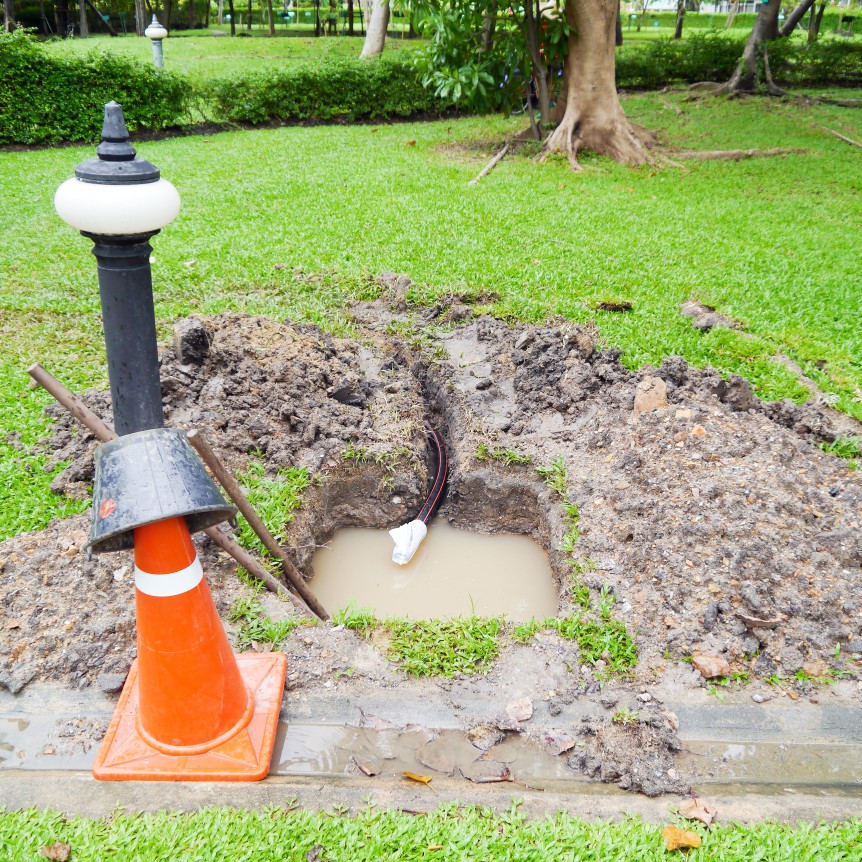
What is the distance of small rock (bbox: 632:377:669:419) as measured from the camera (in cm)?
426

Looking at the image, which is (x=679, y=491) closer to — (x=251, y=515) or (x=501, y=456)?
(x=501, y=456)

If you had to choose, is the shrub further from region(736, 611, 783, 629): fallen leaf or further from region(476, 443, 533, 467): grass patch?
region(736, 611, 783, 629): fallen leaf

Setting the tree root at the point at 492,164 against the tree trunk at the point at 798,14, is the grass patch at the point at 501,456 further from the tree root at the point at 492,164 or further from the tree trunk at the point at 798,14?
the tree trunk at the point at 798,14

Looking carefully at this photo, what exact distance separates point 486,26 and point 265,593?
33.3ft

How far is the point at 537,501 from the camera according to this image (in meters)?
4.16

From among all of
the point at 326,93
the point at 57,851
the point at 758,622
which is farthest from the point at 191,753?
the point at 326,93

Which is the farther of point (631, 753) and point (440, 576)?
point (440, 576)

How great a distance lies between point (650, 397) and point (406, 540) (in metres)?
1.64

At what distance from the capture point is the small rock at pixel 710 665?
112 inches

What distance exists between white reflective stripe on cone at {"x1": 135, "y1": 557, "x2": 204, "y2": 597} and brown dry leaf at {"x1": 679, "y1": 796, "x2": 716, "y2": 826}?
68.4 inches

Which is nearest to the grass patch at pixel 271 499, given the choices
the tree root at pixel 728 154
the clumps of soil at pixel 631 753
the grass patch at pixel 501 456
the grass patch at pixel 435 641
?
the grass patch at pixel 435 641

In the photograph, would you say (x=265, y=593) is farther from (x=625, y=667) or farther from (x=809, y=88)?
(x=809, y=88)

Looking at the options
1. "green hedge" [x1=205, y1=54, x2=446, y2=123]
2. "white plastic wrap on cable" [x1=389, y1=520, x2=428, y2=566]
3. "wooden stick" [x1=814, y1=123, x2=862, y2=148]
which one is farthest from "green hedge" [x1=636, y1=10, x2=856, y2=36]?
"white plastic wrap on cable" [x1=389, y1=520, x2=428, y2=566]

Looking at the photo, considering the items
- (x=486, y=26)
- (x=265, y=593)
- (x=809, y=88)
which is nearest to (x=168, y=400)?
(x=265, y=593)
